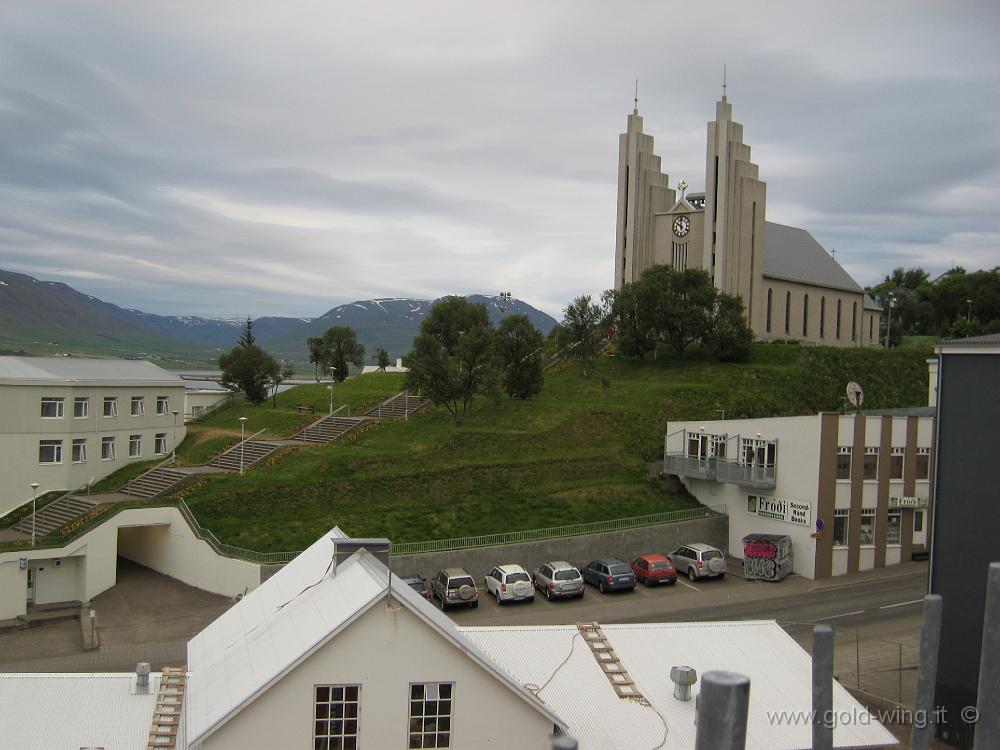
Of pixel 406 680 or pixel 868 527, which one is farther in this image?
pixel 868 527

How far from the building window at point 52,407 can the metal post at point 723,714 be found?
42.7 meters

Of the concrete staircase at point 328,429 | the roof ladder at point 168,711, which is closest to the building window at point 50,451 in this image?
the concrete staircase at point 328,429

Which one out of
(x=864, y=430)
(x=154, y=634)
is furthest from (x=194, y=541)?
(x=864, y=430)

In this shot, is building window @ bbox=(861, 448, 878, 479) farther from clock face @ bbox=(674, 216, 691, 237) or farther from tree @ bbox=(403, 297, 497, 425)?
clock face @ bbox=(674, 216, 691, 237)

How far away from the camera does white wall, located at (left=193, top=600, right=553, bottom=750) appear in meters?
11.0

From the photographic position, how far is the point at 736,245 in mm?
71562

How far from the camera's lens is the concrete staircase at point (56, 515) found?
35.6 metres

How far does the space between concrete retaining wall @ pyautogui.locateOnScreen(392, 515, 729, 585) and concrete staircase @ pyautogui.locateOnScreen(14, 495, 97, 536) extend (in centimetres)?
1555

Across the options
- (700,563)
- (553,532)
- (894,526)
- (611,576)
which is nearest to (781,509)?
(894,526)

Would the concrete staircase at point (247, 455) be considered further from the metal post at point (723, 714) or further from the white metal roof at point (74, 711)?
the metal post at point (723, 714)

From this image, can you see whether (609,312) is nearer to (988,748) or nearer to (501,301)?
(501,301)

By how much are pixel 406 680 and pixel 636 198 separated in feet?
239

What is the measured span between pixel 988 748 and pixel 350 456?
38.0 m

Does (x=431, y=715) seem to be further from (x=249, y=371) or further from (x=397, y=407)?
(x=249, y=371)
